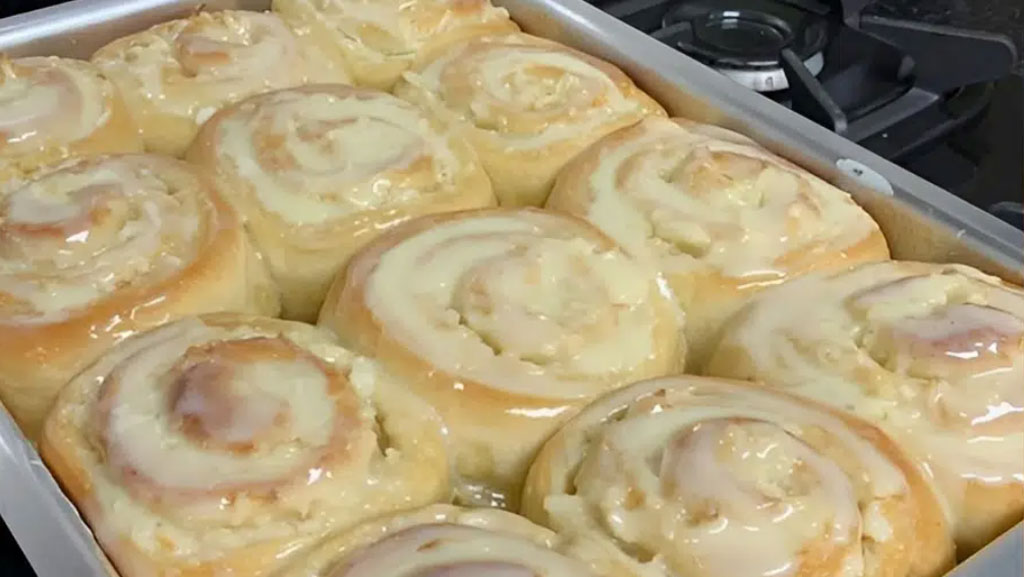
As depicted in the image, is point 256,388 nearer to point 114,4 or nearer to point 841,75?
point 114,4

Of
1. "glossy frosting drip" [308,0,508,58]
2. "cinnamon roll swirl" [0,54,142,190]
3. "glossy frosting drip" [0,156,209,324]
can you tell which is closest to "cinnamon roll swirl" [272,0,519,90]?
"glossy frosting drip" [308,0,508,58]

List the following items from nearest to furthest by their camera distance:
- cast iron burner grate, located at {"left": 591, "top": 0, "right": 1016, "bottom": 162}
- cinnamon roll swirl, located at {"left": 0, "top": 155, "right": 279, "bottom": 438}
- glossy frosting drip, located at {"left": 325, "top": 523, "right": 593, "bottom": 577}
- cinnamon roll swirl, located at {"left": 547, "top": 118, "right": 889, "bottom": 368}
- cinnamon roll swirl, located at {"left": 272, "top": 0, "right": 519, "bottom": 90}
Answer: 1. glossy frosting drip, located at {"left": 325, "top": 523, "right": 593, "bottom": 577}
2. cinnamon roll swirl, located at {"left": 0, "top": 155, "right": 279, "bottom": 438}
3. cinnamon roll swirl, located at {"left": 547, "top": 118, "right": 889, "bottom": 368}
4. cinnamon roll swirl, located at {"left": 272, "top": 0, "right": 519, "bottom": 90}
5. cast iron burner grate, located at {"left": 591, "top": 0, "right": 1016, "bottom": 162}

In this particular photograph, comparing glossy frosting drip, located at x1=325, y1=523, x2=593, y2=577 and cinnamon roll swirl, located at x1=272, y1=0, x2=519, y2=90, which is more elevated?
cinnamon roll swirl, located at x1=272, y1=0, x2=519, y2=90

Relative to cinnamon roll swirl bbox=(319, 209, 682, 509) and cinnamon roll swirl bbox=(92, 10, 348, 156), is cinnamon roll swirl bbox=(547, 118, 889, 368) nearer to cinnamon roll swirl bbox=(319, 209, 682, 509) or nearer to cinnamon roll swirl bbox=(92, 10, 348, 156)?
cinnamon roll swirl bbox=(319, 209, 682, 509)

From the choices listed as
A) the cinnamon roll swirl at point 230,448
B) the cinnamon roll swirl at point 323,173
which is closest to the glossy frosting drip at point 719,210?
the cinnamon roll swirl at point 323,173

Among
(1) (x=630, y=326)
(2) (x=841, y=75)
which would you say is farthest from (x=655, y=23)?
(1) (x=630, y=326)
